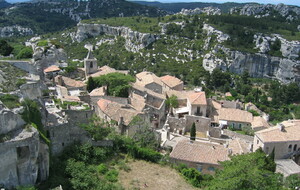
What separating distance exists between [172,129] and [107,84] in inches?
576

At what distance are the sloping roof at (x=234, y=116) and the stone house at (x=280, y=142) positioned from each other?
10.6 metres

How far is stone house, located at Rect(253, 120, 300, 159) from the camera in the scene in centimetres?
3441

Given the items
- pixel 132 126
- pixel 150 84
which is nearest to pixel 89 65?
pixel 150 84

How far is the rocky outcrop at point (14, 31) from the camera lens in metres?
138

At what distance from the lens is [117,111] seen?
3528cm

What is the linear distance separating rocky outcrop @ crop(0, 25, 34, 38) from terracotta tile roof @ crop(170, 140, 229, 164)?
435ft

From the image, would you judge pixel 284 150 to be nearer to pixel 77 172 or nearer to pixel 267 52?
pixel 77 172

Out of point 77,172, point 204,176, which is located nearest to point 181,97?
point 204,176

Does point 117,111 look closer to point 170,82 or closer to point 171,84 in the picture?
point 171,84

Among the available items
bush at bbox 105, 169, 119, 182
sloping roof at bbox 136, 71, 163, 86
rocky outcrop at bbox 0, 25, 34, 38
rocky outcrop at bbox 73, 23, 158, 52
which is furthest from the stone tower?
rocky outcrop at bbox 0, 25, 34, 38

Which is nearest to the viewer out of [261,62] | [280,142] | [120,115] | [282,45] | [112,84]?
[280,142]

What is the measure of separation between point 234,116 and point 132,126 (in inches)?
865

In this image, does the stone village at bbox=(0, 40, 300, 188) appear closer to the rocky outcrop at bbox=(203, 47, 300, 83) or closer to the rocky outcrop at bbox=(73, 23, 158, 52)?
the rocky outcrop at bbox=(203, 47, 300, 83)

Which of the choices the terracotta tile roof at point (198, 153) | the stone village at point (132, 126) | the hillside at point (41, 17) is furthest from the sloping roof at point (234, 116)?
the hillside at point (41, 17)
